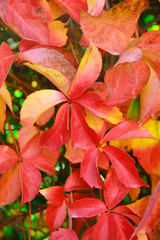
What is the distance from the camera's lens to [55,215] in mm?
333

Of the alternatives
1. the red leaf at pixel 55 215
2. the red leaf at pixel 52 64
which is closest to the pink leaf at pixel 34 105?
the red leaf at pixel 52 64

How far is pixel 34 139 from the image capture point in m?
0.34

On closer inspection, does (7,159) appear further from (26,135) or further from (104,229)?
(104,229)

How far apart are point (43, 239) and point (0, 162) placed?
6.0 inches

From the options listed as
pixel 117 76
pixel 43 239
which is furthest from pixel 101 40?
pixel 43 239

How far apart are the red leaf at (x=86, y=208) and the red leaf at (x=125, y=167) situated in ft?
0.16

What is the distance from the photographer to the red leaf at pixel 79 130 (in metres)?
0.27

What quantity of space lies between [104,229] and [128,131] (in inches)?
4.7

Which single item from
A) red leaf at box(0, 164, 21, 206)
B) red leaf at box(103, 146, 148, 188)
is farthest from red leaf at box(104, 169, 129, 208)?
red leaf at box(0, 164, 21, 206)

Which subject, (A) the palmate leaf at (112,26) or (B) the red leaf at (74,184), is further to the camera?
(B) the red leaf at (74,184)

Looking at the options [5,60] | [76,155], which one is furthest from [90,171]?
[5,60]

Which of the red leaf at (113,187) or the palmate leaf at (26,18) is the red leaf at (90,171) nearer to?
the red leaf at (113,187)

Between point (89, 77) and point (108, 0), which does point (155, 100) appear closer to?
point (89, 77)

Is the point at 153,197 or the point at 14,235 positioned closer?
the point at 153,197
